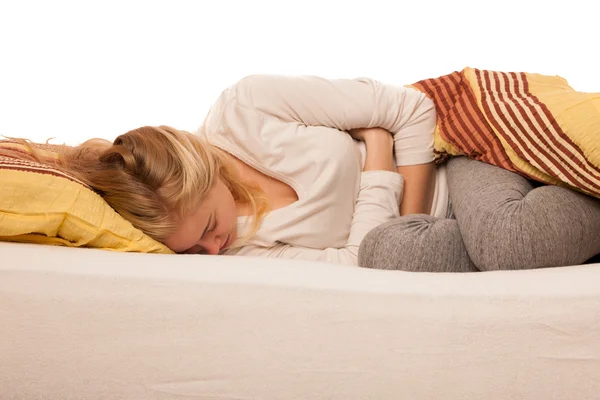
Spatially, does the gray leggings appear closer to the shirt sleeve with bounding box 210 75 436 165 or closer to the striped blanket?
the striped blanket

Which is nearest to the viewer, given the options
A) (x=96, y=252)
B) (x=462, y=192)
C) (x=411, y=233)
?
(x=96, y=252)

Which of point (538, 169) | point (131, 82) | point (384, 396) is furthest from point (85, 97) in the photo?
point (384, 396)

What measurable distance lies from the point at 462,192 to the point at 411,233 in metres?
0.18

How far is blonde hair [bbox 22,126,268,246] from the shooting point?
98cm

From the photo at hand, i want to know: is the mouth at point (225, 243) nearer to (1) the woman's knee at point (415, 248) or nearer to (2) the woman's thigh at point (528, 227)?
(1) the woman's knee at point (415, 248)

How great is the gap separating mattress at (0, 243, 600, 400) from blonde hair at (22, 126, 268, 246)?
28 centimetres

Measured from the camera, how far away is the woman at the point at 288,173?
1004mm

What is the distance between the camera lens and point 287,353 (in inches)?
25.3

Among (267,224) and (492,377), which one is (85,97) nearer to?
(267,224)

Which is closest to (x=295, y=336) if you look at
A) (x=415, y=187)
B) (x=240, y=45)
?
(x=415, y=187)

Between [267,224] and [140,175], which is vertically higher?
[140,175]

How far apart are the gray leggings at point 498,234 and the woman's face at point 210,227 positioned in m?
0.26

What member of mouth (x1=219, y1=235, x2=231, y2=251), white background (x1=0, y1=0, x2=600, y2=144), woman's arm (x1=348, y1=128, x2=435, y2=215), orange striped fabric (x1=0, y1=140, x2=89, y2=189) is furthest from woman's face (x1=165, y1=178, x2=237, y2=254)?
white background (x1=0, y1=0, x2=600, y2=144)

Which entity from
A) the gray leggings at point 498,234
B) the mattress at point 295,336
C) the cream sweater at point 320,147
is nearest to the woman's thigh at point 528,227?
the gray leggings at point 498,234
